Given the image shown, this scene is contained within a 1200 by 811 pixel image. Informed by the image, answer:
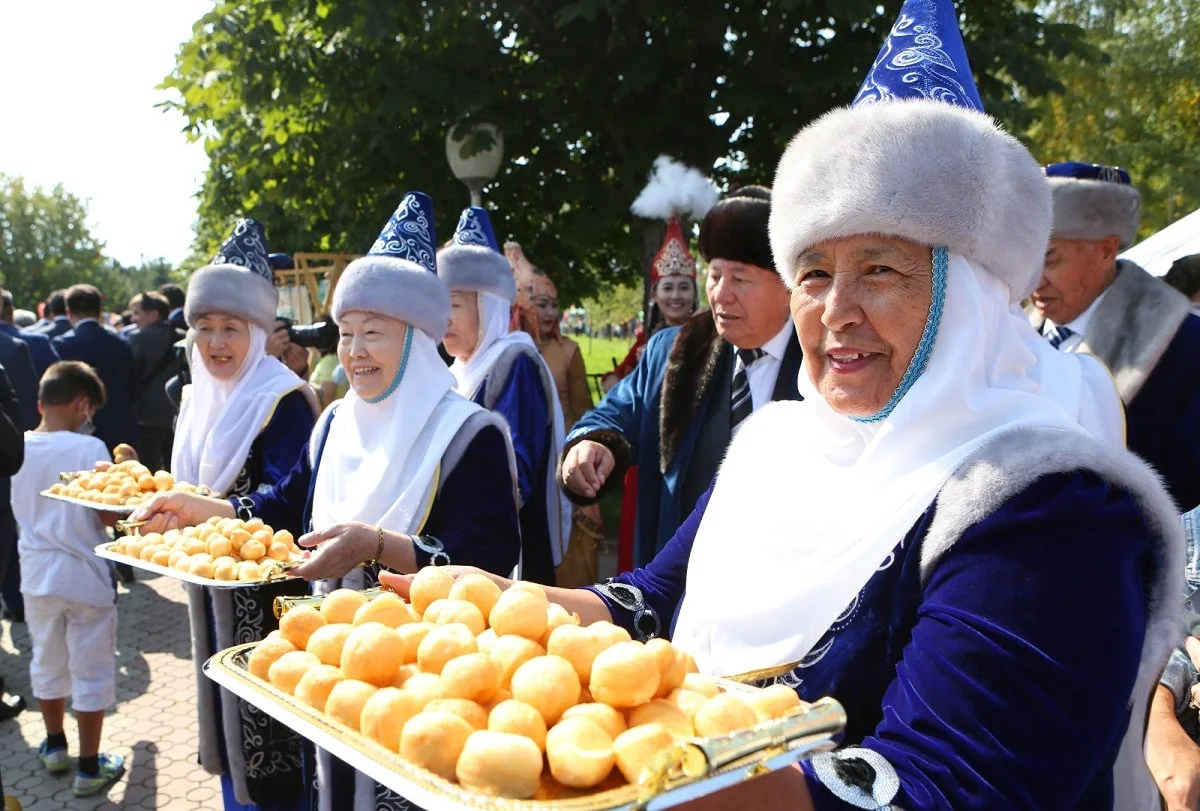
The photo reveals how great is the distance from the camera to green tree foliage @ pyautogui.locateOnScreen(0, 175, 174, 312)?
46.8m

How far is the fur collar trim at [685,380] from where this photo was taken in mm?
3447

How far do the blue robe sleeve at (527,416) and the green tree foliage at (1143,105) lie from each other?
17548 millimetres

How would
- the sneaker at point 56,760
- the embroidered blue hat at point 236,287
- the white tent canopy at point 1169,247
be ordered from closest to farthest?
the embroidered blue hat at point 236,287, the sneaker at point 56,760, the white tent canopy at point 1169,247

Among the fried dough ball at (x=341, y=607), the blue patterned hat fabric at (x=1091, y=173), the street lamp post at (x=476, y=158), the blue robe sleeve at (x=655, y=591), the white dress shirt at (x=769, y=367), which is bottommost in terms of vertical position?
the blue robe sleeve at (x=655, y=591)

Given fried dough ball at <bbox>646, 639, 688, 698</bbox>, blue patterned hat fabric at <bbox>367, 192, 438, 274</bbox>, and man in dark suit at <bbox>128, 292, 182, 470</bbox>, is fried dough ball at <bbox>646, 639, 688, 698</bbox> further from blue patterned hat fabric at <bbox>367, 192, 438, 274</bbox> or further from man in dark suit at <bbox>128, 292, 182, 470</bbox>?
man in dark suit at <bbox>128, 292, 182, 470</bbox>

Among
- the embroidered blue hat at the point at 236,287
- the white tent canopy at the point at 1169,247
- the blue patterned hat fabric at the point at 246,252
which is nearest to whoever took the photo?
the embroidered blue hat at the point at 236,287

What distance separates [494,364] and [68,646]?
276cm

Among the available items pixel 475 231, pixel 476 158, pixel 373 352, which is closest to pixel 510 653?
pixel 373 352

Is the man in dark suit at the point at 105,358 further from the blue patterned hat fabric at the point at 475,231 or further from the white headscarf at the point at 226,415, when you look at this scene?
the blue patterned hat fabric at the point at 475,231

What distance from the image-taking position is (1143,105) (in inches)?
786

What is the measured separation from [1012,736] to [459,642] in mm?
737

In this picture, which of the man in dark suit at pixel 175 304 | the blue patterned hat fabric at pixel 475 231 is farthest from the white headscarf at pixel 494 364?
the man in dark suit at pixel 175 304

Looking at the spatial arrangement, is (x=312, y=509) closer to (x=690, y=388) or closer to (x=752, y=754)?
(x=690, y=388)

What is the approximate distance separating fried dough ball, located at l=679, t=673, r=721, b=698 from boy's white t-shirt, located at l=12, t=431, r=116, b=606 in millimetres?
4482
